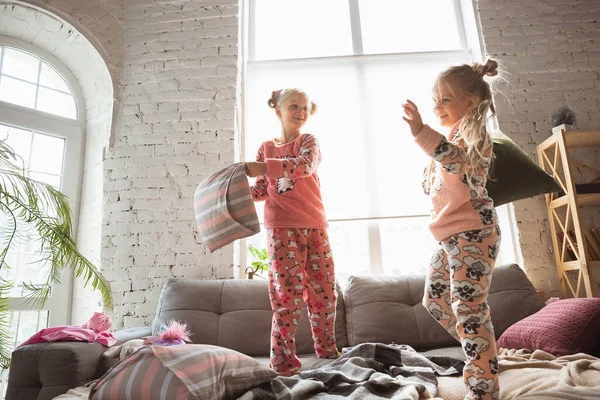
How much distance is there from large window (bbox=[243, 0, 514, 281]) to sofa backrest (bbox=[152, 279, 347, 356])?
772 mm

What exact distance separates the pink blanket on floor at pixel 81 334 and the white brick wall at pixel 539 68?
269cm

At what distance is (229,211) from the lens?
161 cm

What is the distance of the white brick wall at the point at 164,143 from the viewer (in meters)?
2.81

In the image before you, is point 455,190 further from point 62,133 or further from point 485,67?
point 62,133

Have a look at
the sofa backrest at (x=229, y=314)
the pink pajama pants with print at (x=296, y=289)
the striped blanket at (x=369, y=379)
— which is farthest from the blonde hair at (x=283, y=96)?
the striped blanket at (x=369, y=379)

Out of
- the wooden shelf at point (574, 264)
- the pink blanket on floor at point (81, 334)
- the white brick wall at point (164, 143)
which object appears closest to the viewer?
the pink blanket on floor at point (81, 334)

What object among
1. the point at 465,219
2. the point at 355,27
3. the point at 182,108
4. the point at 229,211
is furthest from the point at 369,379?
the point at 355,27

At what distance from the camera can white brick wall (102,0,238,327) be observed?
2.81 metres

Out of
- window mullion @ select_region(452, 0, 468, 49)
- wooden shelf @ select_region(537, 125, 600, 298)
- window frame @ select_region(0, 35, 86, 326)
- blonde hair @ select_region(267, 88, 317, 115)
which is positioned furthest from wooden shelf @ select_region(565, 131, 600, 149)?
window frame @ select_region(0, 35, 86, 326)

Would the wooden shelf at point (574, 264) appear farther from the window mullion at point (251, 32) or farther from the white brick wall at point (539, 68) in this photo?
the window mullion at point (251, 32)

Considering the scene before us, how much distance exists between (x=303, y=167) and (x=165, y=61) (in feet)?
6.50

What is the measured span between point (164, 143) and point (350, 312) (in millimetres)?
1823

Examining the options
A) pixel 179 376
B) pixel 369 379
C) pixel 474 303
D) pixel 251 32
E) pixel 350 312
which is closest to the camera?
pixel 179 376

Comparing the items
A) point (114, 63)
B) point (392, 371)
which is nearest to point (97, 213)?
point (114, 63)
